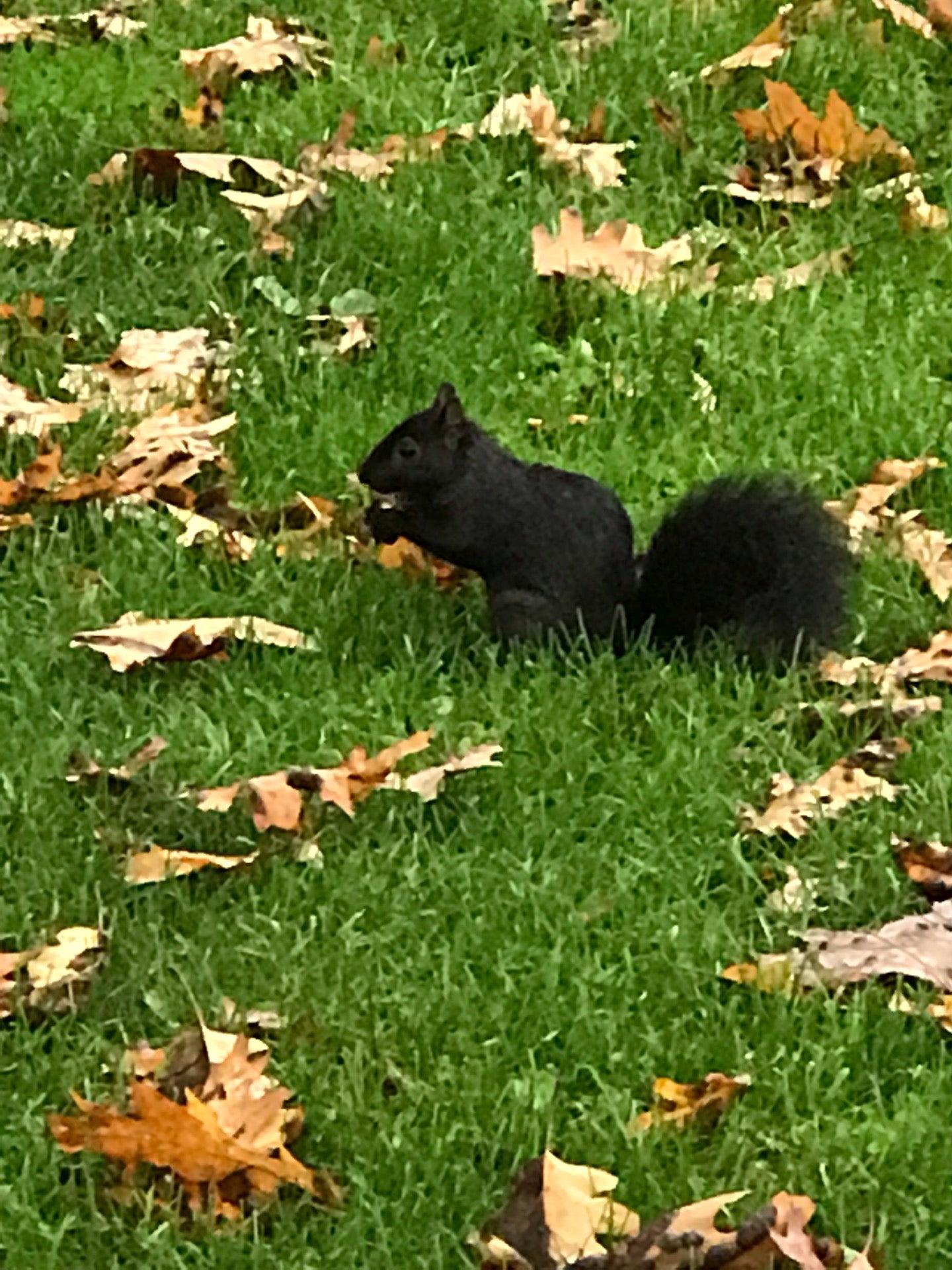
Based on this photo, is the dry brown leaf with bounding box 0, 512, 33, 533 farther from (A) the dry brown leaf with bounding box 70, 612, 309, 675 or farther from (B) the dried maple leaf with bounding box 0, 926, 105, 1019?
(B) the dried maple leaf with bounding box 0, 926, 105, 1019

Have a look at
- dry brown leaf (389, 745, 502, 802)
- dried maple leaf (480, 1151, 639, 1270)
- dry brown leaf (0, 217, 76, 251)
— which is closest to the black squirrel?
dry brown leaf (389, 745, 502, 802)

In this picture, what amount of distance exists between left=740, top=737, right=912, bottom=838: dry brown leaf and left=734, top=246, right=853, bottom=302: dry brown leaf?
1841 millimetres

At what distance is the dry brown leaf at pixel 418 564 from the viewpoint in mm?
4488

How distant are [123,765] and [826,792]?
1037mm

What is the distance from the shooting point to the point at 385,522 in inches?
169

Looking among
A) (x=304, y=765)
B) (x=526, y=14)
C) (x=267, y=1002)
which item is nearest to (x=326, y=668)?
(x=304, y=765)

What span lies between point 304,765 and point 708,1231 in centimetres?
131

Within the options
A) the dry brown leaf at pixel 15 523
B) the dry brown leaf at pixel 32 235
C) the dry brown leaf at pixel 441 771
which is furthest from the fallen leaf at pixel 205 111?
the dry brown leaf at pixel 441 771

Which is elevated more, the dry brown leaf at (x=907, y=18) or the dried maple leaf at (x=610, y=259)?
the dry brown leaf at (x=907, y=18)

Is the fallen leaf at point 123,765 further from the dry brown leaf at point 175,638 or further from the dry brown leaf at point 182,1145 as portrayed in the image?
the dry brown leaf at point 182,1145

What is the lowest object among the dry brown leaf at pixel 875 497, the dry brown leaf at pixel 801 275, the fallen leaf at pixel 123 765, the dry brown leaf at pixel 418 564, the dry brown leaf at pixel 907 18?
the dry brown leaf at pixel 418 564

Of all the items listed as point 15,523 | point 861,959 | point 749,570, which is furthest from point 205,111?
point 861,959

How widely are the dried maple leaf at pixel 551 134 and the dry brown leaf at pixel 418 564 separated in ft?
5.32

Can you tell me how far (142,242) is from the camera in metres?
5.62
